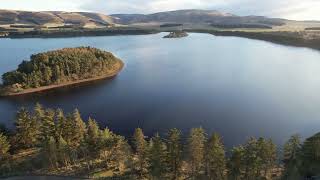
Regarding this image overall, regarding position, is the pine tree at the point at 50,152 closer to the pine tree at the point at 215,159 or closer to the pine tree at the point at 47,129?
the pine tree at the point at 47,129

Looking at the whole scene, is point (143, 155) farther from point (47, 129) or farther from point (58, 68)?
point (58, 68)

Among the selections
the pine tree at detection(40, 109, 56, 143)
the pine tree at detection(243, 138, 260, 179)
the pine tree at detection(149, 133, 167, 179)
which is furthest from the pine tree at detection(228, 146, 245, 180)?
the pine tree at detection(40, 109, 56, 143)

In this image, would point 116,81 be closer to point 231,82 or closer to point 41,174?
point 231,82

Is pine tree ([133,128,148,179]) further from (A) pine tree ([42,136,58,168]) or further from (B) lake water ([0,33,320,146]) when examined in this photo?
(B) lake water ([0,33,320,146])

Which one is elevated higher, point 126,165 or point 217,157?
point 217,157

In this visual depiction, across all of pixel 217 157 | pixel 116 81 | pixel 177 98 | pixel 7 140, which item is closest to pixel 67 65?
pixel 116 81
